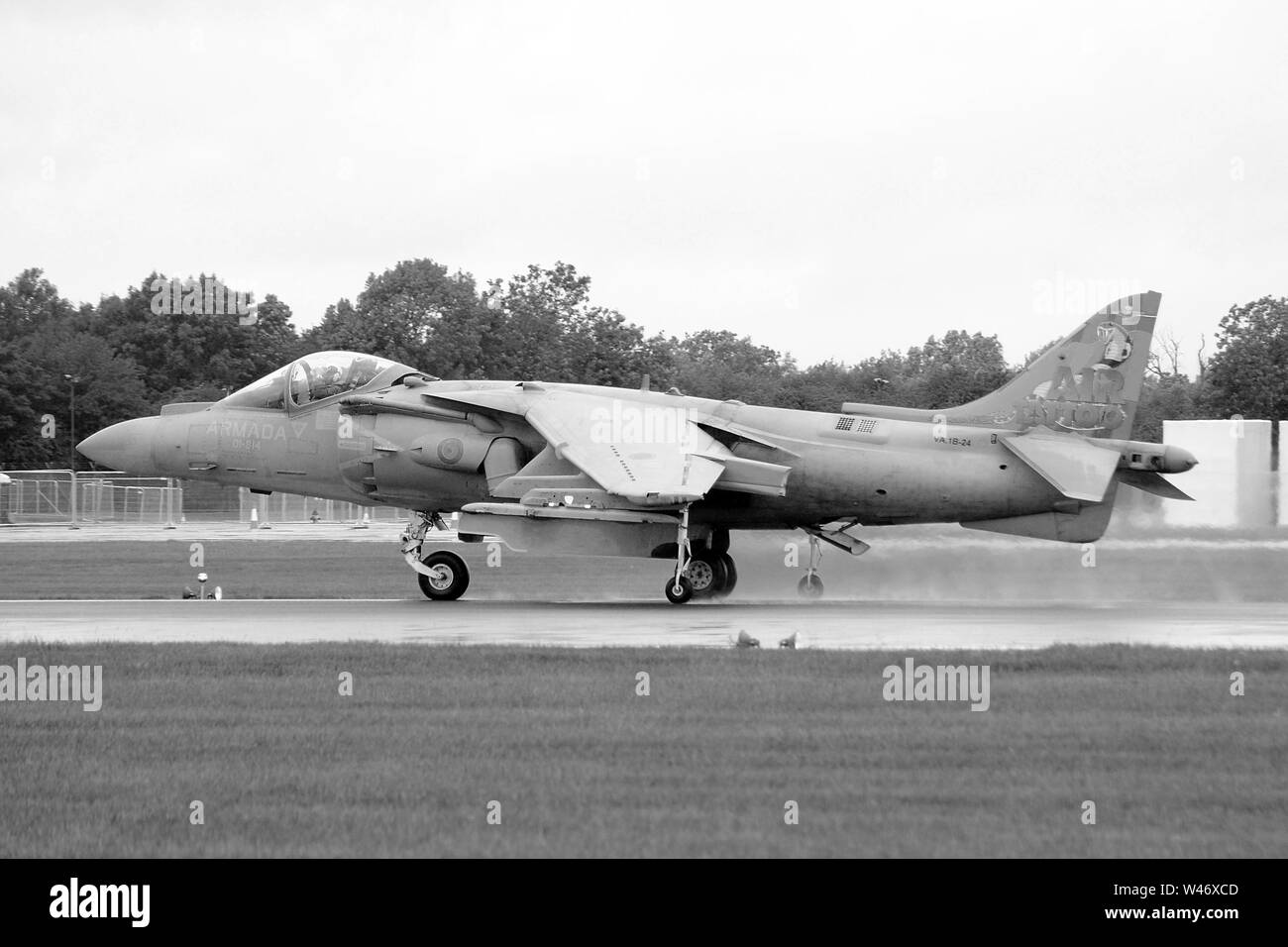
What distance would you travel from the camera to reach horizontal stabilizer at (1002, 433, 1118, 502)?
66.4ft

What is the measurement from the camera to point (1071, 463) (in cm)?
2048

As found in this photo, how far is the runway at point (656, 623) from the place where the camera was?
51.6 feet

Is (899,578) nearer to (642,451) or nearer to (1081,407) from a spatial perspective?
(1081,407)

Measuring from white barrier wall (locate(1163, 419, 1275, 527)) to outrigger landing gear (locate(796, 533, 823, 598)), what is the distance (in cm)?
1141

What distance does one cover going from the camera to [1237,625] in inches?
672

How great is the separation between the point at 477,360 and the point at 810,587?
43.9 metres

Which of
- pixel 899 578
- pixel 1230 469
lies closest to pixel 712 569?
pixel 899 578

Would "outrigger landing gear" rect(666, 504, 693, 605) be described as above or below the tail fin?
below

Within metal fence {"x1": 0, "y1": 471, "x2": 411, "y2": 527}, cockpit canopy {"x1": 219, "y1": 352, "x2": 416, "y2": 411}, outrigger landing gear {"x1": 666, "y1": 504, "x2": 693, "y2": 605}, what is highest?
cockpit canopy {"x1": 219, "y1": 352, "x2": 416, "y2": 411}

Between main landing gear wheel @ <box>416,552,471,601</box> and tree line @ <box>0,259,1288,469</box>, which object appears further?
tree line @ <box>0,259,1288,469</box>

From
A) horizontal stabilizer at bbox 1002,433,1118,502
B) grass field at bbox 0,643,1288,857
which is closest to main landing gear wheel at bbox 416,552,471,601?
grass field at bbox 0,643,1288,857

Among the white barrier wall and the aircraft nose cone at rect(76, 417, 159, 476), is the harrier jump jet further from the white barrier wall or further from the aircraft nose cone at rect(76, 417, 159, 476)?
the white barrier wall
